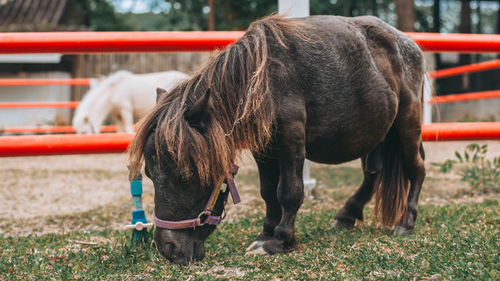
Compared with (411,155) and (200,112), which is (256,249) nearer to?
(200,112)

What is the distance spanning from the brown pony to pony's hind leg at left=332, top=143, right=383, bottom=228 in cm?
15

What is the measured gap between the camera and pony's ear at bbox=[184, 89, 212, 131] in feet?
6.00

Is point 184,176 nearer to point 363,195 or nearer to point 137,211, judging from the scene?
point 137,211

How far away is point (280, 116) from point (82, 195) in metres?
2.81

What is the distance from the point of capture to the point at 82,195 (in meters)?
4.27

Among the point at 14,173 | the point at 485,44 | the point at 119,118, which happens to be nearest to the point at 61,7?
the point at 119,118

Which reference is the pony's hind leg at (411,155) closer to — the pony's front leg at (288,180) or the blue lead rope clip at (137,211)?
the pony's front leg at (288,180)

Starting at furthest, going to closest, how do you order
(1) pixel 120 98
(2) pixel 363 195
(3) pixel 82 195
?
1. (1) pixel 120 98
2. (3) pixel 82 195
3. (2) pixel 363 195

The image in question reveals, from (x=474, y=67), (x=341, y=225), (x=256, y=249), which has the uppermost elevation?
(x=474, y=67)

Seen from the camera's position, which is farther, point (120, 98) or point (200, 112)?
A: point (120, 98)

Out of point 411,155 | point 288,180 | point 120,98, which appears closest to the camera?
point 288,180

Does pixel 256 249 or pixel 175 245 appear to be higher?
pixel 175 245

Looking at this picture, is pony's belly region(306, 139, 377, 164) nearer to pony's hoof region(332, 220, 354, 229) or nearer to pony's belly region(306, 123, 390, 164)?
pony's belly region(306, 123, 390, 164)

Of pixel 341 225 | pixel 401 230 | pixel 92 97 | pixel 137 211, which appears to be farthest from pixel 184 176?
pixel 92 97
